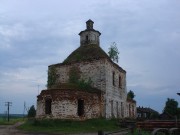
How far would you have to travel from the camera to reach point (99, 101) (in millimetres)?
26734

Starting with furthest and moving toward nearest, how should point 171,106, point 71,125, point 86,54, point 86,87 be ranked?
point 171,106
point 86,54
point 86,87
point 71,125

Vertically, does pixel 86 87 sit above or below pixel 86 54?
below

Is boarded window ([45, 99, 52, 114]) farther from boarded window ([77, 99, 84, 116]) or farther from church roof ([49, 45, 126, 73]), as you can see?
church roof ([49, 45, 126, 73])

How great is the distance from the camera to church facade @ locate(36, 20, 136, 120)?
2447cm

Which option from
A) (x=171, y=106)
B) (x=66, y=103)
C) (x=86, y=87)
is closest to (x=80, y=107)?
(x=66, y=103)

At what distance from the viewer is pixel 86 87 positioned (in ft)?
90.6

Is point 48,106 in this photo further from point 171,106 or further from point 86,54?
point 171,106

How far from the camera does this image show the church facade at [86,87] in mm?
24469

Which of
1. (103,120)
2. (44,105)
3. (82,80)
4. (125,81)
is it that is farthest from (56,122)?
(125,81)

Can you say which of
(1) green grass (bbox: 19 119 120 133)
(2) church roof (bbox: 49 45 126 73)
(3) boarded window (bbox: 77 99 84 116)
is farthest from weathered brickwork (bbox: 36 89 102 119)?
(2) church roof (bbox: 49 45 126 73)

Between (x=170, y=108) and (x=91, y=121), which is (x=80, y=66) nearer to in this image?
(x=91, y=121)

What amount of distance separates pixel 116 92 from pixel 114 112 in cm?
243

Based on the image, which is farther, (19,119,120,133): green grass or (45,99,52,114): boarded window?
(45,99,52,114): boarded window

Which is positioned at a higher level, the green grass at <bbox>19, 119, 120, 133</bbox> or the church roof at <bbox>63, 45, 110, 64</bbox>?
the church roof at <bbox>63, 45, 110, 64</bbox>
